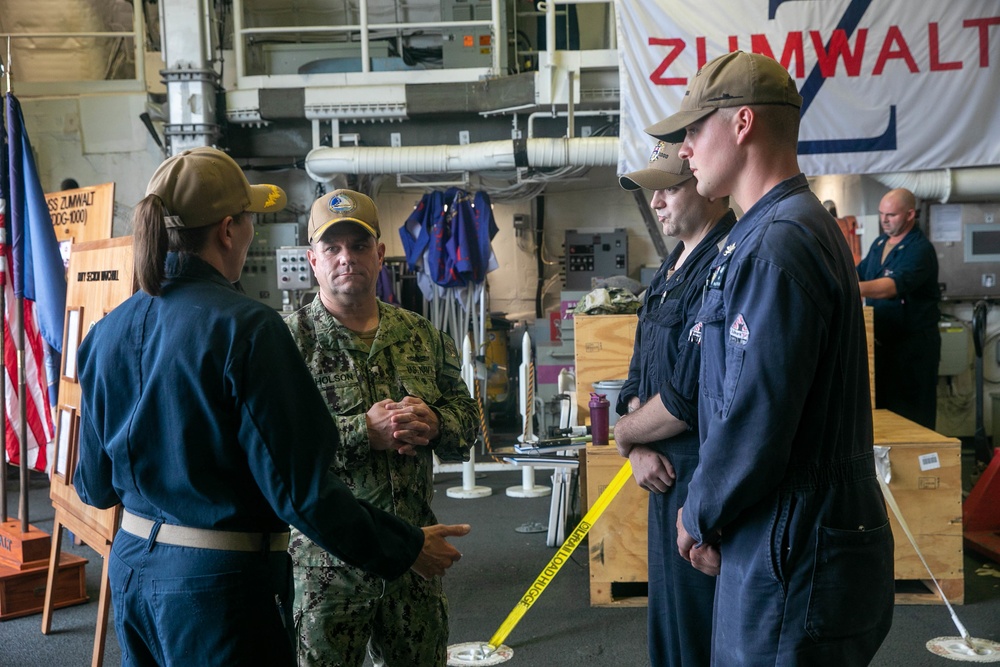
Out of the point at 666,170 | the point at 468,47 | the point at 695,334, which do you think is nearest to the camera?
the point at 695,334

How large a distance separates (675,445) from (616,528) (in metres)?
1.80

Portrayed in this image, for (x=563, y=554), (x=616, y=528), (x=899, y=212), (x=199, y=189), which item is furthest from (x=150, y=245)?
(x=899, y=212)

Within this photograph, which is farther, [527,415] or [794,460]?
[527,415]

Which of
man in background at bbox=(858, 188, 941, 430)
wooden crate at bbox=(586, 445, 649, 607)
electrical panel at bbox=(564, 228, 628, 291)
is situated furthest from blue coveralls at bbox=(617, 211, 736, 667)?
electrical panel at bbox=(564, 228, 628, 291)

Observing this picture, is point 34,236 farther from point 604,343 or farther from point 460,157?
point 460,157

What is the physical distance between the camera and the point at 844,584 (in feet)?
5.09

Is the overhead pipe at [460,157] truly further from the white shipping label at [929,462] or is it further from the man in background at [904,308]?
the white shipping label at [929,462]

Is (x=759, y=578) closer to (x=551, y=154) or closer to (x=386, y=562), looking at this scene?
(x=386, y=562)

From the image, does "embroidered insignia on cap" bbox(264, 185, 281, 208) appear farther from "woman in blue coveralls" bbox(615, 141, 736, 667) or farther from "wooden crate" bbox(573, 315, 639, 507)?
"wooden crate" bbox(573, 315, 639, 507)

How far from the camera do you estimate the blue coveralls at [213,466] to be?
4.91 ft

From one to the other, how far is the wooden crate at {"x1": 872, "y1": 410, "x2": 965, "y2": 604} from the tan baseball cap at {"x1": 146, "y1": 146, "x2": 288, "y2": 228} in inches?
131

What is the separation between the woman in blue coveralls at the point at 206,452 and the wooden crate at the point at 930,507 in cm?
311

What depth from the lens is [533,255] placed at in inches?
408

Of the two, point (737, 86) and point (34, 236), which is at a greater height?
point (737, 86)
